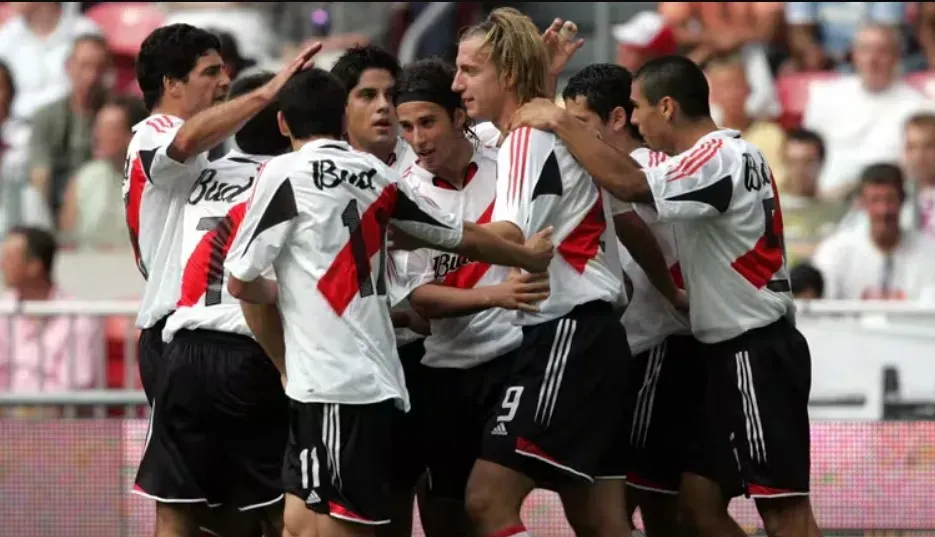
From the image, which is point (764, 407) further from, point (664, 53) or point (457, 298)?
point (664, 53)

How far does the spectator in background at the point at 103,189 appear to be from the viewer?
1341cm

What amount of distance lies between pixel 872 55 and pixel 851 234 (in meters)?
1.60

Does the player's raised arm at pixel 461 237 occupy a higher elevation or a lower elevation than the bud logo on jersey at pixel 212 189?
lower

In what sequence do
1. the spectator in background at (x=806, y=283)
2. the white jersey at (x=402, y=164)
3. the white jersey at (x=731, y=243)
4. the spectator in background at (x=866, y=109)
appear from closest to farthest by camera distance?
the white jersey at (x=731, y=243) < the white jersey at (x=402, y=164) < the spectator in background at (x=806, y=283) < the spectator in background at (x=866, y=109)

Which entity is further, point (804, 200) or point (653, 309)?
point (804, 200)

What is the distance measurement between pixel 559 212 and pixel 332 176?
92cm

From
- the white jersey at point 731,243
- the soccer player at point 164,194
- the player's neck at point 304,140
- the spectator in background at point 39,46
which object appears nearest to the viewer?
the player's neck at point 304,140

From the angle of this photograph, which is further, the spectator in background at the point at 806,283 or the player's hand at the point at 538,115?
the spectator in background at the point at 806,283

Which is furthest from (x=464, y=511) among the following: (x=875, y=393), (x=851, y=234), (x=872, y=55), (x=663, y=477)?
(x=872, y=55)

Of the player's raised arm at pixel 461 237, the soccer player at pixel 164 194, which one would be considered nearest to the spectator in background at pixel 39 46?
the soccer player at pixel 164 194

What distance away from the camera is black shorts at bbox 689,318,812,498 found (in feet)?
22.9

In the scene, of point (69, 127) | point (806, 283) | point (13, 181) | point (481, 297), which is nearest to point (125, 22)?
point (69, 127)

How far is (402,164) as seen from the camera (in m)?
7.64

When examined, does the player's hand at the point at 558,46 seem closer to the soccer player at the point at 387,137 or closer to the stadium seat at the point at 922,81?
the soccer player at the point at 387,137
